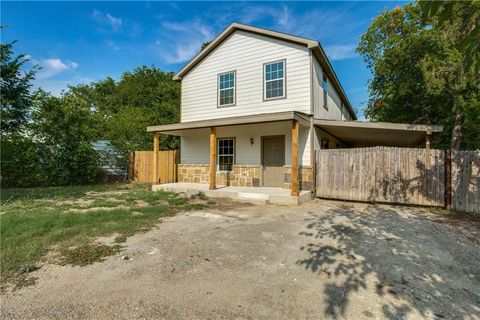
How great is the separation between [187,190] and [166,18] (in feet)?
28.2

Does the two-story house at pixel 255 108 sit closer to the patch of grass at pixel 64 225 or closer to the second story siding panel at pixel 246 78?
the second story siding panel at pixel 246 78

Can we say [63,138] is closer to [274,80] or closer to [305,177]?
[274,80]

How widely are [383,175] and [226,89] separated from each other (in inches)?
296

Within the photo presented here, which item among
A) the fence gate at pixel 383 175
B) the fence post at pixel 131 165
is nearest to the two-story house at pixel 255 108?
the fence gate at pixel 383 175

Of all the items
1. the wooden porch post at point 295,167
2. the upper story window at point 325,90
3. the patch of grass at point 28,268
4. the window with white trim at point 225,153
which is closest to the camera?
the patch of grass at point 28,268

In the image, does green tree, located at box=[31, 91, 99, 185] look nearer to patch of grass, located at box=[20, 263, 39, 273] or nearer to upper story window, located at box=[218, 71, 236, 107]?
upper story window, located at box=[218, 71, 236, 107]

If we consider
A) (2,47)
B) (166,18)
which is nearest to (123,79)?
(2,47)

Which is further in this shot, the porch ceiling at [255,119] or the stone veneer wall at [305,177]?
the stone veneer wall at [305,177]

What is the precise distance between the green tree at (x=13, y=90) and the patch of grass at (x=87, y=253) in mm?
12845

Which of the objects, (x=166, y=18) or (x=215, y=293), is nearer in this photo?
(x=215, y=293)

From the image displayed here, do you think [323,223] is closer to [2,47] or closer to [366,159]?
[366,159]

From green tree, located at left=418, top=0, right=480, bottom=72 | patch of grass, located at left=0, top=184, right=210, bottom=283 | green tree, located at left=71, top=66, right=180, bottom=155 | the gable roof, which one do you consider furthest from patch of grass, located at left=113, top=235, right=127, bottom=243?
green tree, located at left=71, top=66, right=180, bottom=155

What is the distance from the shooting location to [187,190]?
9969 millimetres

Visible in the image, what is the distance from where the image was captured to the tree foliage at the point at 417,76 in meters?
10.4
